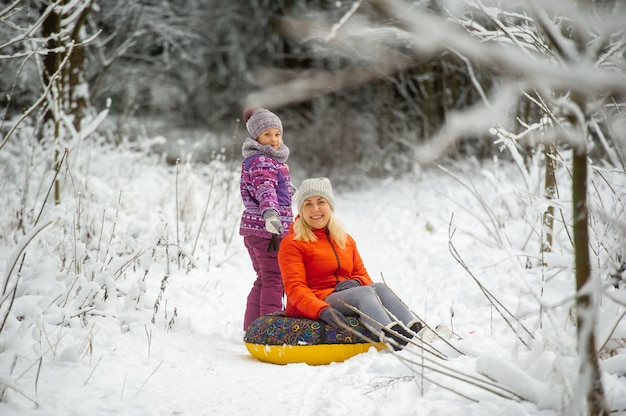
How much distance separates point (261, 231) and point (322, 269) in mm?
613

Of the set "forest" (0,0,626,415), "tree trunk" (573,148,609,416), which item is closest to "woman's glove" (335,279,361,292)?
"forest" (0,0,626,415)

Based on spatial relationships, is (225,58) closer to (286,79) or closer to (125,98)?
(125,98)

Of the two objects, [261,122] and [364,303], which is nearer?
[364,303]

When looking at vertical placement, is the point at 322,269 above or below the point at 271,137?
below

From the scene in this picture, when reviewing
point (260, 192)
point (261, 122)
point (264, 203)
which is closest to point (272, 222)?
point (264, 203)

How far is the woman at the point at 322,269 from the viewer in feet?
10.8

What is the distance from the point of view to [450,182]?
11.0 m

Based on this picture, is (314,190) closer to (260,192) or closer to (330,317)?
(260,192)

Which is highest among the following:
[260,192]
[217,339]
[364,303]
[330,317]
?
[260,192]

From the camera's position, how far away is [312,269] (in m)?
3.54

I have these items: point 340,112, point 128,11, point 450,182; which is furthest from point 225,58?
point 450,182

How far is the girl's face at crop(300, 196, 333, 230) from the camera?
11.9 feet

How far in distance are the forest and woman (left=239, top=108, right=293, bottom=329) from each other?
0.42 m

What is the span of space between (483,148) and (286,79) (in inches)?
486
